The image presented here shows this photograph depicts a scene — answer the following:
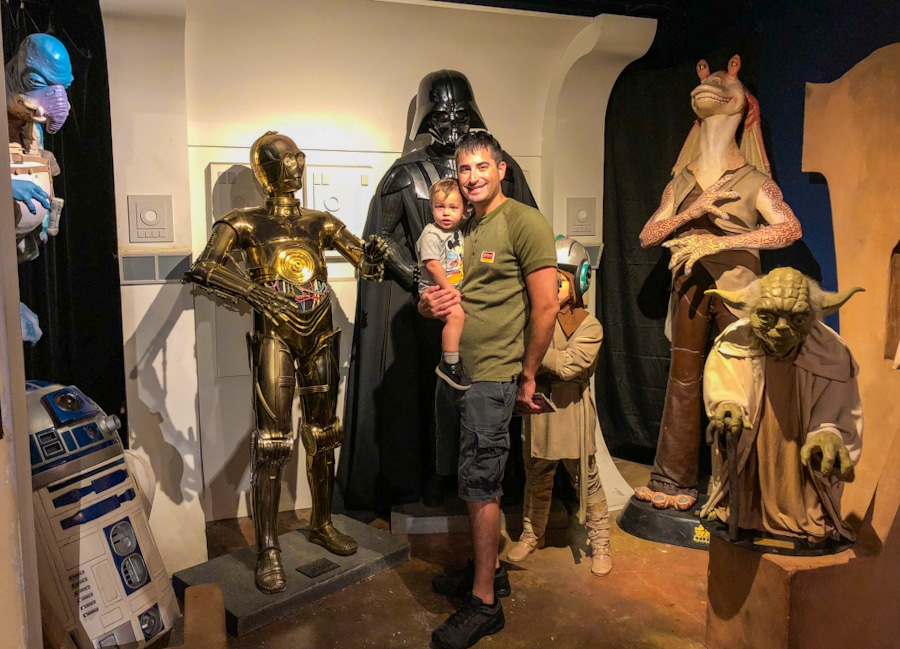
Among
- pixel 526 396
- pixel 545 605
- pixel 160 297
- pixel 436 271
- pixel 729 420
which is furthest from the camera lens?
pixel 160 297

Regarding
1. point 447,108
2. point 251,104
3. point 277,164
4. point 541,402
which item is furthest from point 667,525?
point 251,104

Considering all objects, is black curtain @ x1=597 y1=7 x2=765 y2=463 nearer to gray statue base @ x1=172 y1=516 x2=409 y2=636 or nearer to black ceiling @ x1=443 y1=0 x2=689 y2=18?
black ceiling @ x1=443 y1=0 x2=689 y2=18

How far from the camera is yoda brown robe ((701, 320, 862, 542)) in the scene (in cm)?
196

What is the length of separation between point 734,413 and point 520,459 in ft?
5.19

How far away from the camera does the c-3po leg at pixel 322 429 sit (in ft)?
8.67

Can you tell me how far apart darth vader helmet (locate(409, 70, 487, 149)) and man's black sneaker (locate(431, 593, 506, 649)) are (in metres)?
1.89

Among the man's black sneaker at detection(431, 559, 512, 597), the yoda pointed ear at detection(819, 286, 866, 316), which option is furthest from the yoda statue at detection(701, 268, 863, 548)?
the man's black sneaker at detection(431, 559, 512, 597)

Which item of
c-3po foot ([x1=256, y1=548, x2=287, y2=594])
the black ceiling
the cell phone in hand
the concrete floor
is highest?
the black ceiling

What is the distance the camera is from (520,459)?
343cm

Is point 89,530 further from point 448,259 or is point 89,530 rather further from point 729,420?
point 729,420

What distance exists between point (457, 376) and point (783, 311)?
968 mm

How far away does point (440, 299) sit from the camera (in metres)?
2.29

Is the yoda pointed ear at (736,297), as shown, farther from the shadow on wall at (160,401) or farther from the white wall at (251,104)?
the shadow on wall at (160,401)

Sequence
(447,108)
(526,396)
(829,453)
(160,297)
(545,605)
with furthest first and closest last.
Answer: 1. (447,108)
2. (160,297)
3. (545,605)
4. (526,396)
5. (829,453)
